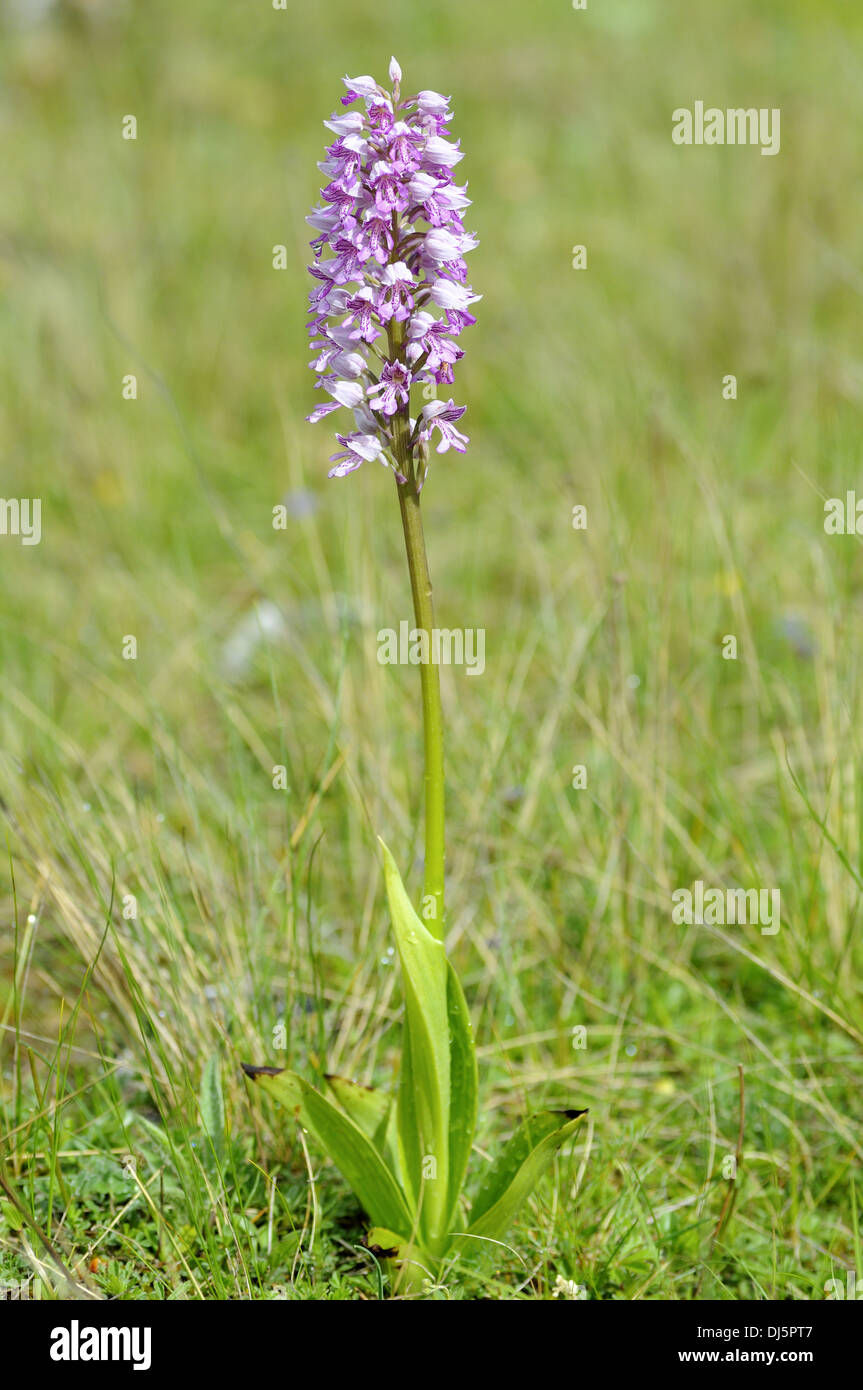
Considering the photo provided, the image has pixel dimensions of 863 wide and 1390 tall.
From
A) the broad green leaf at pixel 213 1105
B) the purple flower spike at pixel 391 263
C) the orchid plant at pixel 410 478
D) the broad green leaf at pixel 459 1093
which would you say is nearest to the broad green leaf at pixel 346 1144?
the orchid plant at pixel 410 478

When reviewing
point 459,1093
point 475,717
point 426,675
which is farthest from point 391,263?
point 475,717

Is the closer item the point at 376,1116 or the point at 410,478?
the point at 410,478

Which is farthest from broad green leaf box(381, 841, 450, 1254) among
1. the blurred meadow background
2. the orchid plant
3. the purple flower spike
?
the purple flower spike

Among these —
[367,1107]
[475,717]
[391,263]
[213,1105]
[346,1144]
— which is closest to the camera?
[391,263]

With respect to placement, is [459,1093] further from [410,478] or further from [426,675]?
[410,478]

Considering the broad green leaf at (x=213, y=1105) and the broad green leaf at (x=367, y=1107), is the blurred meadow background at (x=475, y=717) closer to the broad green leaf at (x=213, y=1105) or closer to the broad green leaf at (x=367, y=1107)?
the broad green leaf at (x=213, y=1105)

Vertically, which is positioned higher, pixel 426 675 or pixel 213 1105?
pixel 426 675
